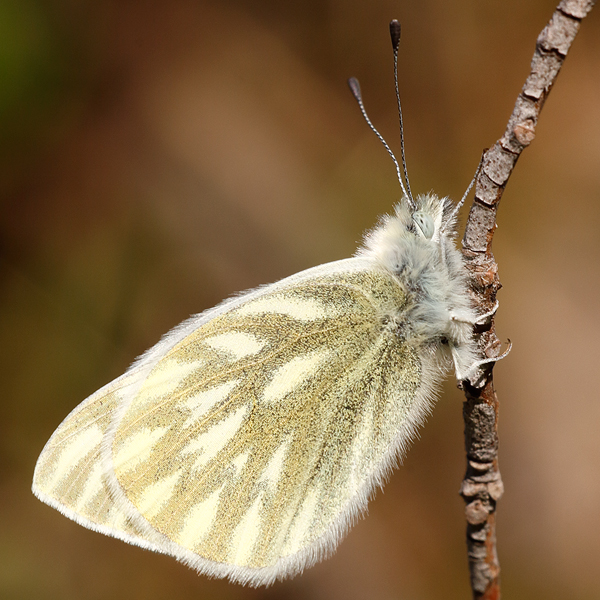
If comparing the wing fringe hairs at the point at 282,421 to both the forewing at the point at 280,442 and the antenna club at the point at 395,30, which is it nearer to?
the forewing at the point at 280,442

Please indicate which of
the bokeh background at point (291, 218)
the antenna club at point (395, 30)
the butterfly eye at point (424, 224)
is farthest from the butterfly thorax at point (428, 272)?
the bokeh background at point (291, 218)

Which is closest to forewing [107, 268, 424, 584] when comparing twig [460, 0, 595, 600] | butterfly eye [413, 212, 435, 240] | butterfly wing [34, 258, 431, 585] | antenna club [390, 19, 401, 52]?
butterfly wing [34, 258, 431, 585]

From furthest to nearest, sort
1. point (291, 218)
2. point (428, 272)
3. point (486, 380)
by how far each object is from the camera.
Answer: point (291, 218), point (428, 272), point (486, 380)

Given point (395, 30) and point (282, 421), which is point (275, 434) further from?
point (395, 30)

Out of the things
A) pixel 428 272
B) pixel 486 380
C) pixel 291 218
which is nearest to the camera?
pixel 486 380

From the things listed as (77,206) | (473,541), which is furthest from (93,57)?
(473,541)

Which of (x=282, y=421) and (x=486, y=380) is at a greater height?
(x=486, y=380)

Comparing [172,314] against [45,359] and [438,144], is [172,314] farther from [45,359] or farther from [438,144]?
[438,144]

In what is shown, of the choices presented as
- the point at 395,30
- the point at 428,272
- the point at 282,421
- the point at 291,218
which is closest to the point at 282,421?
the point at 282,421
